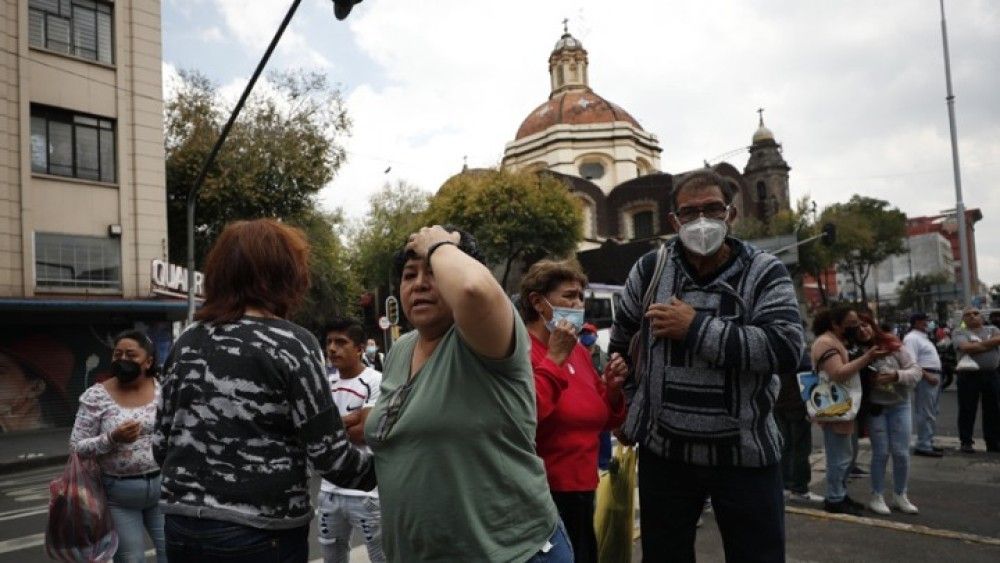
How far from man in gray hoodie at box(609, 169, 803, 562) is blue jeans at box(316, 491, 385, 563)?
58.8 inches

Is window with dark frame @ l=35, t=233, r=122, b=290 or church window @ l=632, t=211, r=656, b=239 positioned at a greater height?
church window @ l=632, t=211, r=656, b=239

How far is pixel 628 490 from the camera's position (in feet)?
11.3

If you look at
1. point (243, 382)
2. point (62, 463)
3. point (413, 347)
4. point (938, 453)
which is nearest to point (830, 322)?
point (938, 453)

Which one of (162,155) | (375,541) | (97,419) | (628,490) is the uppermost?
(162,155)

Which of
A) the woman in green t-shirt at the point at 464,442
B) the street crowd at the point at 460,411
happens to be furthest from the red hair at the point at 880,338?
the woman in green t-shirt at the point at 464,442

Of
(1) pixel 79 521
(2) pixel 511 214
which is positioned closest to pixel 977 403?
(1) pixel 79 521

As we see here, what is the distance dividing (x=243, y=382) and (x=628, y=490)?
86.5 inches

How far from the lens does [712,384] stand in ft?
8.44

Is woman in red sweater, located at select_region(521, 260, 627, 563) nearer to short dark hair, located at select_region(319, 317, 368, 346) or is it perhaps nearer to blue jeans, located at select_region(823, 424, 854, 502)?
short dark hair, located at select_region(319, 317, 368, 346)

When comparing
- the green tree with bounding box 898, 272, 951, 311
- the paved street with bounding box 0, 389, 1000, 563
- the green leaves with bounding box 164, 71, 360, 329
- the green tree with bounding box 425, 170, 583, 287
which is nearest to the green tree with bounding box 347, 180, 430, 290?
the green tree with bounding box 425, 170, 583, 287

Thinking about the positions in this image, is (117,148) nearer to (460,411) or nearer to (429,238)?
(429,238)

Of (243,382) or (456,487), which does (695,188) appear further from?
(243,382)

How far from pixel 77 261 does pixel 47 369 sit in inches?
98.7

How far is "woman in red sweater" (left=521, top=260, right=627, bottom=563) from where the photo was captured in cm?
287
